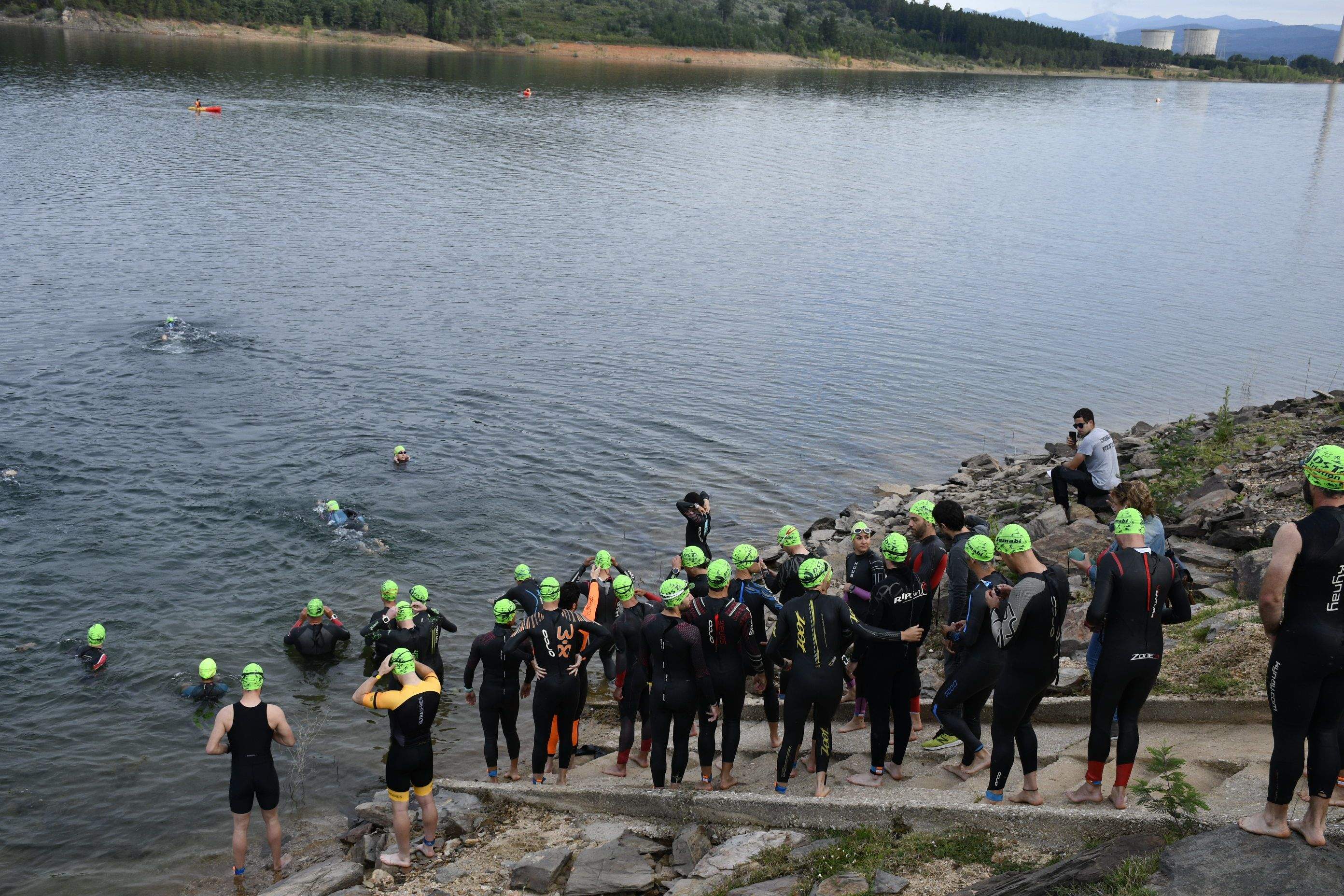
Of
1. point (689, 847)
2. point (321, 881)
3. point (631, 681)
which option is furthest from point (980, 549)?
point (321, 881)

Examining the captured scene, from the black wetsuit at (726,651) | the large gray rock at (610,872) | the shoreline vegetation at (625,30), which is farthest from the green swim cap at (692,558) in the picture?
the shoreline vegetation at (625,30)

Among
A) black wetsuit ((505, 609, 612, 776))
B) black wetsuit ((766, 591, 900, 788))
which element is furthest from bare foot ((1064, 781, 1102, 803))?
black wetsuit ((505, 609, 612, 776))

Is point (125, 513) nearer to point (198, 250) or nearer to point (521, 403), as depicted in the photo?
point (521, 403)

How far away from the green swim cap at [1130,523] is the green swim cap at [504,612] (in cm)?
663

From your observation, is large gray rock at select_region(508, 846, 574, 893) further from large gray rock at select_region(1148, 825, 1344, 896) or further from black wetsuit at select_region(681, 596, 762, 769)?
large gray rock at select_region(1148, 825, 1344, 896)

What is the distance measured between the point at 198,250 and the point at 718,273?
1961 cm

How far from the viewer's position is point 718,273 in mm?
40219

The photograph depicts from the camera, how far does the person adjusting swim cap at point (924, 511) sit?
10.7 metres

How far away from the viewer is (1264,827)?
7.36 meters

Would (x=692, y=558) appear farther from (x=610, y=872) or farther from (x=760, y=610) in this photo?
(x=610, y=872)

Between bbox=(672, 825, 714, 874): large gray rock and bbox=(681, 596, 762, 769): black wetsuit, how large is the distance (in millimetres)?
740

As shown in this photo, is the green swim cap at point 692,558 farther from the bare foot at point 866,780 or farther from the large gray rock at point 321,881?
the large gray rock at point 321,881

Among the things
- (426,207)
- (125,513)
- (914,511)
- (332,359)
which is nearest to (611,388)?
(332,359)

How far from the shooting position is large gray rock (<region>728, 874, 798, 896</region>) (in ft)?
27.5
